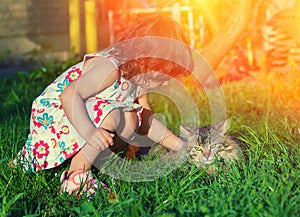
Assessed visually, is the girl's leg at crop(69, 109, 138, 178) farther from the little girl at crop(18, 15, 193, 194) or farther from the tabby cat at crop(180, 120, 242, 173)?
the tabby cat at crop(180, 120, 242, 173)

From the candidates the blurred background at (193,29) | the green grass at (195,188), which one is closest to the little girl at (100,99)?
the green grass at (195,188)

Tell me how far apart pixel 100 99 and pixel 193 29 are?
16.9 ft

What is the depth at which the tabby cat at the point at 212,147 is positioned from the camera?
2.98m

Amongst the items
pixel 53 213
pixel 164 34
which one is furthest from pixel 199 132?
pixel 53 213

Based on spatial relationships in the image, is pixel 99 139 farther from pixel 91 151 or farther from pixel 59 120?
pixel 59 120

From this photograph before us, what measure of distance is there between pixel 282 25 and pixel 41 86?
251cm

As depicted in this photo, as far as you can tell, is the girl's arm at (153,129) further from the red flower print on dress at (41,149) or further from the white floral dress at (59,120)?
the red flower print on dress at (41,149)

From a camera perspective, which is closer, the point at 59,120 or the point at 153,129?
the point at 59,120

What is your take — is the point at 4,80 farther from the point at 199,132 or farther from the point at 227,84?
the point at 199,132

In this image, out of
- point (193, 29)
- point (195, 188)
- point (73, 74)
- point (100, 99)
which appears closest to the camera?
point (195, 188)

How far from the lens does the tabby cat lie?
9.78 feet

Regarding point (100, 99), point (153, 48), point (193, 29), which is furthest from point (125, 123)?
point (193, 29)

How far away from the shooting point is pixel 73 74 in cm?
320

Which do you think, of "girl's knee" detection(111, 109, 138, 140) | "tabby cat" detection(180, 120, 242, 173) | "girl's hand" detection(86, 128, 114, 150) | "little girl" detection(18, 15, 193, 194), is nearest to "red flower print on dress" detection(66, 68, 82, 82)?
"little girl" detection(18, 15, 193, 194)
